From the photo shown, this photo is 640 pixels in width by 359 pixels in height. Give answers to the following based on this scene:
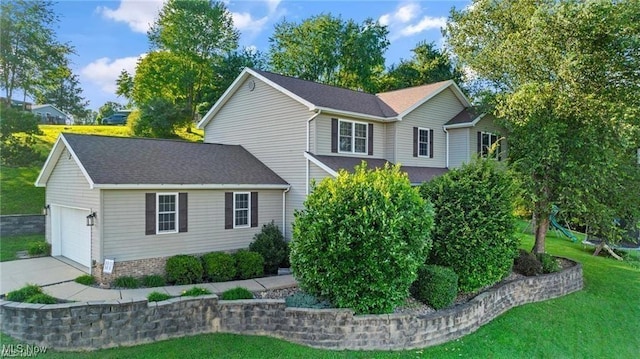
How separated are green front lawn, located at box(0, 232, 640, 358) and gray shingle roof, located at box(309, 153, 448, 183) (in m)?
6.36

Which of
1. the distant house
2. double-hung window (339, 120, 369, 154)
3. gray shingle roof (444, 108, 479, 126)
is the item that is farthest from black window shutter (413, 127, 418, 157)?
the distant house

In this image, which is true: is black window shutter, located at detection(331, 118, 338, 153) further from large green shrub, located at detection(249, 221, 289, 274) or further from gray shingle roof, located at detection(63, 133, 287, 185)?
large green shrub, located at detection(249, 221, 289, 274)

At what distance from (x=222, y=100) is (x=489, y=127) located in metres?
13.1

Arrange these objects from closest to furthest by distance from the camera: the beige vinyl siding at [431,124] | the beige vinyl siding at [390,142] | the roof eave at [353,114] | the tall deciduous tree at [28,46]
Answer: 1. the roof eave at [353,114]
2. the beige vinyl siding at [390,142]
3. the beige vinyl siding at [431,124]
4. the tall deciduous tree at [28,46]

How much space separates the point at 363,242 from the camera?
7.70 metres

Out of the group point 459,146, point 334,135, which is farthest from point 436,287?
point 459,146

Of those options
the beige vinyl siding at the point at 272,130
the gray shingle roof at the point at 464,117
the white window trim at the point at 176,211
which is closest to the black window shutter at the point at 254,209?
the beige vinyl siding at the point at 272,130

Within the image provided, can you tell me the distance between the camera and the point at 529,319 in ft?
32.5

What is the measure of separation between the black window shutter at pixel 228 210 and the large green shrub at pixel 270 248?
105cm

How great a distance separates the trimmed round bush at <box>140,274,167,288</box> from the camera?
10.1 metres

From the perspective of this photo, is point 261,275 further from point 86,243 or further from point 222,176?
point 86,243

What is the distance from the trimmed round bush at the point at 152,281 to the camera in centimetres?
1012

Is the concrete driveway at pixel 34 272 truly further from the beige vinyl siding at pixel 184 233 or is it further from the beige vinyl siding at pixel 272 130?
the beige vinyl siding at pixel 272 130

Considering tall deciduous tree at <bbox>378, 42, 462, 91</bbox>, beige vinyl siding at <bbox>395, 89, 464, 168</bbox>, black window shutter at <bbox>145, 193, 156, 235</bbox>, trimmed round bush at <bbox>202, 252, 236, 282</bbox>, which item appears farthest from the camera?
tall deciduous tree at <bbox>378, 42, 462, 91</bbox>
